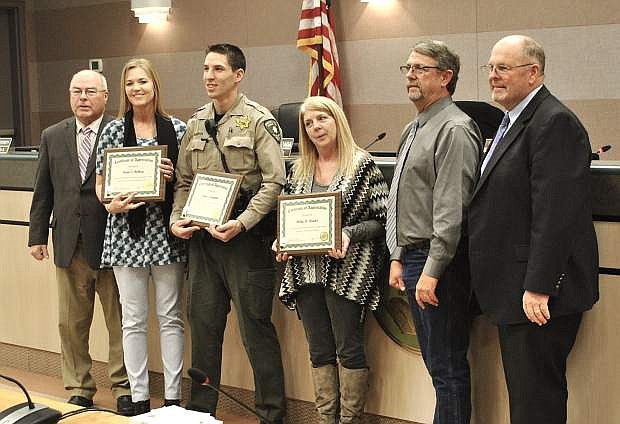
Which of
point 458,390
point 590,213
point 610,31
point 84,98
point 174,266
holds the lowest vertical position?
point 458,390

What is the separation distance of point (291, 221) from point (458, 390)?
876mm

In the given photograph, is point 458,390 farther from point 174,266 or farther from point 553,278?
point 174,266

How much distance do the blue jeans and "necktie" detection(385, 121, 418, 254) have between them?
10 cm

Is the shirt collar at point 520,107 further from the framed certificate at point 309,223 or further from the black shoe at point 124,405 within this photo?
the black shoe at point 124,405

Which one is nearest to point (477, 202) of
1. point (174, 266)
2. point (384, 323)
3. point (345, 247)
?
point (345, 247)

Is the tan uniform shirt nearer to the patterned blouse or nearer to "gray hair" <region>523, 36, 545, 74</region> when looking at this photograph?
the patterned blouse

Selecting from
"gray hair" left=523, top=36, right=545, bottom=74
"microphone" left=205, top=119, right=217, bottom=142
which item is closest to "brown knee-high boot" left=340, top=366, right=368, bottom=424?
"microphone" left=205, top=119, right=217, bottom=142

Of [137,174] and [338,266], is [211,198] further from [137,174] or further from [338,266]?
[338,266]

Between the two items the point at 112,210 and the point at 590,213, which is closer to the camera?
the point at 590,213

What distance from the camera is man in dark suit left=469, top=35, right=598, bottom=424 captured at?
2.99 metres

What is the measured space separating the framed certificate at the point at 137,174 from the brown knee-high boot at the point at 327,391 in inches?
38.2

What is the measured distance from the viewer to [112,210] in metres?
4.21

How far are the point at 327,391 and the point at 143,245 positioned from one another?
3.25 feet

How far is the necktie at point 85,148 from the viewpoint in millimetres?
4551
